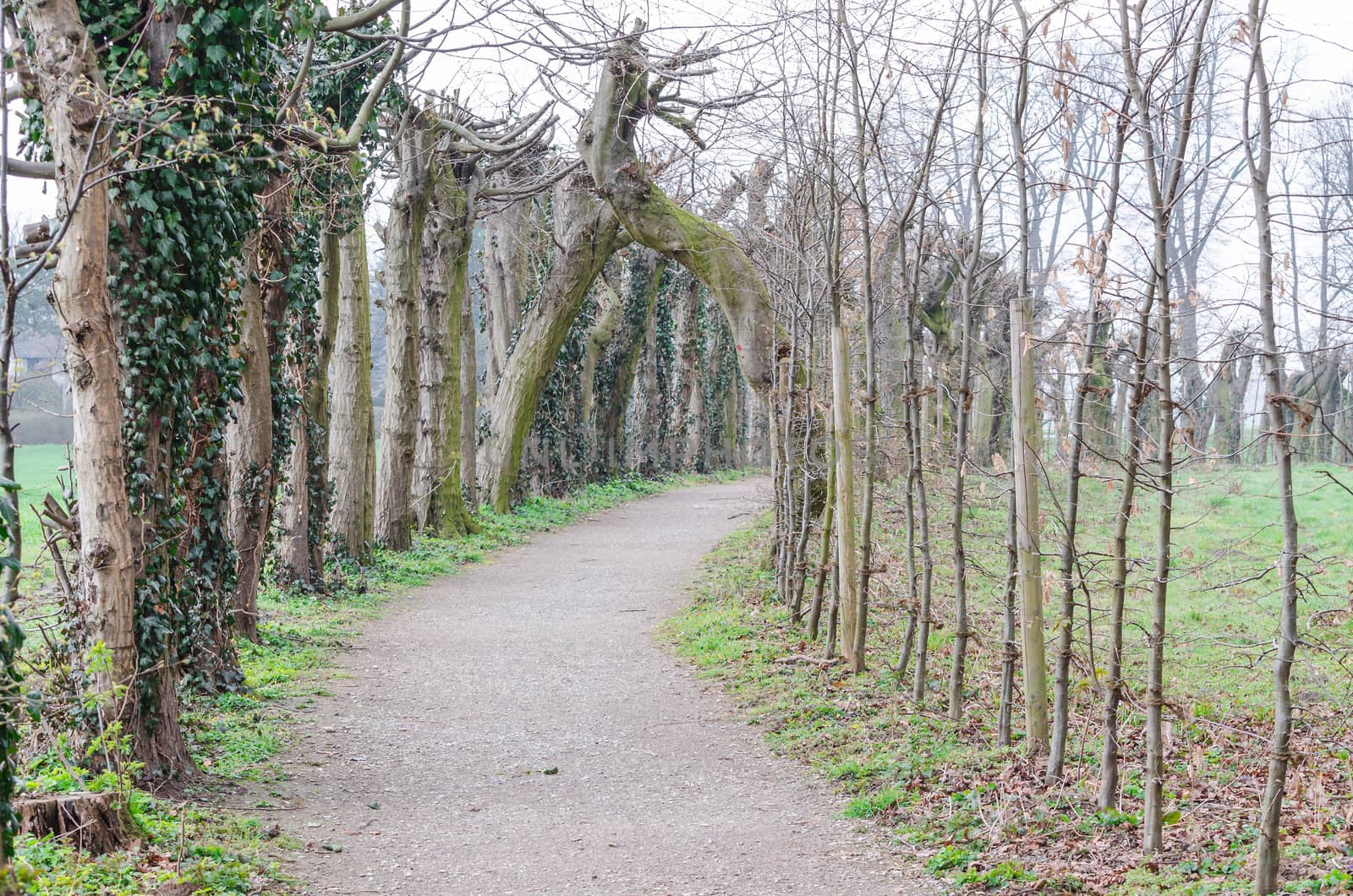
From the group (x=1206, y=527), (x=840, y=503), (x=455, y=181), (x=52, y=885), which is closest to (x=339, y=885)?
(x=52, y=885)

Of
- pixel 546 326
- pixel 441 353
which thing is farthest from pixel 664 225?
pixel 546 326

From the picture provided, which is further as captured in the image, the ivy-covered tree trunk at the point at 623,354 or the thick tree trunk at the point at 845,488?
the ivy-covered tree trunk at the point at 623,354

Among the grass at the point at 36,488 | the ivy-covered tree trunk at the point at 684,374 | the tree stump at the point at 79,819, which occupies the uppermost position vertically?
the ivy-covered tree trunk at the point at 684,374

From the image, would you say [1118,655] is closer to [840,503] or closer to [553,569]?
[840,503]

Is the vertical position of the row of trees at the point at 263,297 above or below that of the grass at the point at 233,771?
above

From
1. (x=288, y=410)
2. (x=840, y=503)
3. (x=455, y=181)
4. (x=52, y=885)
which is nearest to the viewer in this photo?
(x=52, y=885)

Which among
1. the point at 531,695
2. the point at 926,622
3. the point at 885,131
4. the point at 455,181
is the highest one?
the point at 455,181

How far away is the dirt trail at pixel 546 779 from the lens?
5.10 meters

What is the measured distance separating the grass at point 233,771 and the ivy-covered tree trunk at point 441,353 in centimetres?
280

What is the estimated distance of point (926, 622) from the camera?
721 centimetres

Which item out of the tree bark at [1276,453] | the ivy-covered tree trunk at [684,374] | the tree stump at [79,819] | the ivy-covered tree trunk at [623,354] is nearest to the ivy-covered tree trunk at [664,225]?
the tree bark at [1276,453]

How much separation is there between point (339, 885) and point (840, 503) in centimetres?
484

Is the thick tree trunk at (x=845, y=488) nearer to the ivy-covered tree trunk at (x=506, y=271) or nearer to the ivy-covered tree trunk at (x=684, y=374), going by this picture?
the ivy-covered tree trunk at (x=506, y=271)

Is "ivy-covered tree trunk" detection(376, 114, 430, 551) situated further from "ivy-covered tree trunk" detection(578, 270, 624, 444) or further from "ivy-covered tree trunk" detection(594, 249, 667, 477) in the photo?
"ivy-covered tree trunk" detection(594, 249, 667, 477)
